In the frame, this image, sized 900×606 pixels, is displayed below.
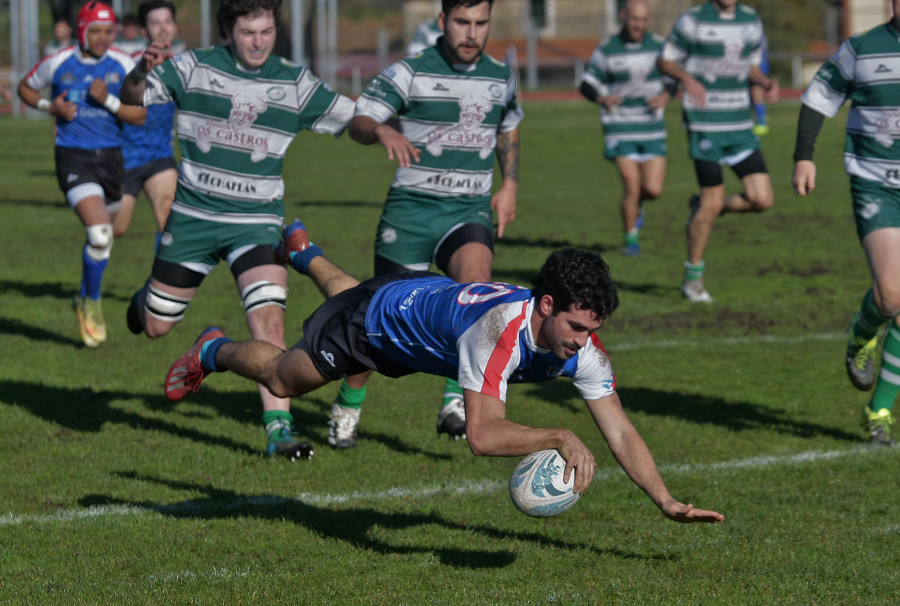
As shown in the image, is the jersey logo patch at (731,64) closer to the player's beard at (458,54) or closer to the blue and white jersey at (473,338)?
the player's beard at (458,54)

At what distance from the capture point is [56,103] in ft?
32.7

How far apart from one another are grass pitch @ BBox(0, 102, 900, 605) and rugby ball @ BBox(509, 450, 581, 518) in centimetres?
43

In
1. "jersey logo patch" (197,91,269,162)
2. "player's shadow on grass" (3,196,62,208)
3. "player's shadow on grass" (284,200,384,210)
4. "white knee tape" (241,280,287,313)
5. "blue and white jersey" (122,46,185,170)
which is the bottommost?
"player's shadow on grass" (3,196,62,208)

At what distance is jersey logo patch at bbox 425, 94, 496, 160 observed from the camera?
762cm

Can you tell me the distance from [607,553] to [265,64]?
3417 millimetres

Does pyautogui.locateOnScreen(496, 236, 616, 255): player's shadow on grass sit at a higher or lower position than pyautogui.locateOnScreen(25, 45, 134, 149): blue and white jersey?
lower

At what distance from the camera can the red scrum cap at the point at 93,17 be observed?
9961 mm

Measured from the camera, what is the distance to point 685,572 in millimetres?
5281

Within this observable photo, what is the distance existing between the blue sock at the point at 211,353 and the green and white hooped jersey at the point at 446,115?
172cm

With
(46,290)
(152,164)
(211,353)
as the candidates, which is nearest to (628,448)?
(211,353)

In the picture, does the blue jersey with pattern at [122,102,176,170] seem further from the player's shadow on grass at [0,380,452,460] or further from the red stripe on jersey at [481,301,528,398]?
the red stripe on jersey at [481,301,528,398]

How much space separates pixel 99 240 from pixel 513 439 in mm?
6106

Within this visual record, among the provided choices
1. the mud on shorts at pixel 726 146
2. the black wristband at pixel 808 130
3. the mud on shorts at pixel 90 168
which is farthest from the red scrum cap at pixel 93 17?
the black wristband at pixel 808 130

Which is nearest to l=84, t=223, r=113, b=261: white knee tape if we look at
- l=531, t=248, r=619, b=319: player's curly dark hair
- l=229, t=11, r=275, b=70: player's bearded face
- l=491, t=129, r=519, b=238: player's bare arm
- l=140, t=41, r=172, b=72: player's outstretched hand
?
l=140, t=41, r=172, b=72: player's outstretched hand
